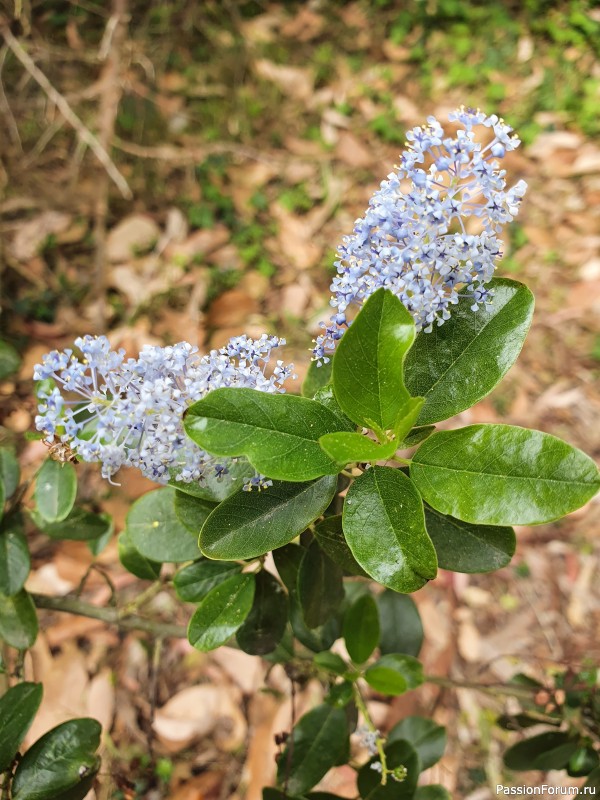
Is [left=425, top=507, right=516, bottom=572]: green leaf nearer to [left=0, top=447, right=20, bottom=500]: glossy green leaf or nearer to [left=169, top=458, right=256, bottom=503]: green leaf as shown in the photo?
[left=169, top=458, right=256, bottom=503]: green leaf

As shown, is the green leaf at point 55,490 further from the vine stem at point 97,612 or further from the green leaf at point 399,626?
the green leaf at point 399,626

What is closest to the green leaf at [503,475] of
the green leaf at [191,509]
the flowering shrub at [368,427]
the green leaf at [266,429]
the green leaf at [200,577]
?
the flowering shrub at [368,427]

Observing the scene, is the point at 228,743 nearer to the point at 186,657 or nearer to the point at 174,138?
the point at 186,657

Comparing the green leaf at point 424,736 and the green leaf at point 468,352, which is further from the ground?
the green leaf at point 468,352

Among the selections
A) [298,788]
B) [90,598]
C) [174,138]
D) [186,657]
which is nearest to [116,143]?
[174,138]

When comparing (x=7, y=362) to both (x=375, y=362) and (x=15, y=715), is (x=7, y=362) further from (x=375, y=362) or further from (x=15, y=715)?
(x=375, y=362)

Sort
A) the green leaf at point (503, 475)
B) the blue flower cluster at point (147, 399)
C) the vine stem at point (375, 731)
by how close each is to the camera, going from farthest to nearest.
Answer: the vine stem at point (375, 731) → the blue flower cluster at point (147, 399) → the green leaf at point (503, 475)

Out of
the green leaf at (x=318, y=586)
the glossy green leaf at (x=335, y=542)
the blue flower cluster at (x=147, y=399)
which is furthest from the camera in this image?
the green leaf at (x=318, y=586)
